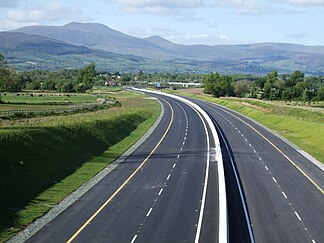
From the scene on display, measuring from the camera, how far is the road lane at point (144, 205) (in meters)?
29.5

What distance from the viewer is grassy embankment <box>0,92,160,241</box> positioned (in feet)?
114

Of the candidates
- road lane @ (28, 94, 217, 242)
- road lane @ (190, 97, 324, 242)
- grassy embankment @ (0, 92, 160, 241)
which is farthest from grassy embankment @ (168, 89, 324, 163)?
grassy embankment @ (0, 92, 160, 241)

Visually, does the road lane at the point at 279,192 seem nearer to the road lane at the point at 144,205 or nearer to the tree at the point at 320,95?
the road lane at the point at 144,205

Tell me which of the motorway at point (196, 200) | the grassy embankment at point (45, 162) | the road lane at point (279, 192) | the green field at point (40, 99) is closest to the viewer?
the motorway at point (196, 200)

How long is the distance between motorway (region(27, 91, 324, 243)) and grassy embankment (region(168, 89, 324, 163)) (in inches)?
229

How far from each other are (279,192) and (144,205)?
1118 centimetres

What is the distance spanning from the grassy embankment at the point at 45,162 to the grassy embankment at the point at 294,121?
22464 mm

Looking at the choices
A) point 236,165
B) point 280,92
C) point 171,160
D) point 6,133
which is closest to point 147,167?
point 171,160

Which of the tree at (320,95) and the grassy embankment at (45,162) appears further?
the tree at (320,95)

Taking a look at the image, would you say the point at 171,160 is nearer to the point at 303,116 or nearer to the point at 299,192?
the point at 299,192

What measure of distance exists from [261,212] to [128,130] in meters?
48.4

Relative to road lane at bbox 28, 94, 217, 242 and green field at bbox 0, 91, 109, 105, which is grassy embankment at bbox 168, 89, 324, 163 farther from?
green field at bbox 0, 91, 109, 105

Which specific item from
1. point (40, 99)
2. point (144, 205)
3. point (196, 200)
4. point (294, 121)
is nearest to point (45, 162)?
point (144, 205)

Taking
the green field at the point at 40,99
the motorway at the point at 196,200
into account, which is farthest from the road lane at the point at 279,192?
the green field at the point at 40,99
